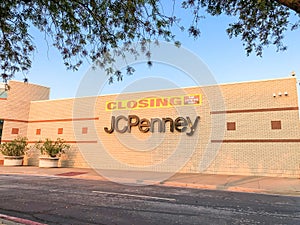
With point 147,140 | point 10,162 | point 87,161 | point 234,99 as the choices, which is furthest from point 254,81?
point 10,162

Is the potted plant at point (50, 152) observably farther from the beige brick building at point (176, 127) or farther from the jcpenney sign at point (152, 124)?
the jcpenney sign at point (152, 124)

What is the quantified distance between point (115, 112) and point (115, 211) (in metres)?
12.9

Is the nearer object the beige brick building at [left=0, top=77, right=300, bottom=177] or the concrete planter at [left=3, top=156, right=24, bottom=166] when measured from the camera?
the beige brick building at [left=0, top=77, right=300, bottom=177]

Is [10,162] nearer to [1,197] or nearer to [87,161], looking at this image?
[87,161]

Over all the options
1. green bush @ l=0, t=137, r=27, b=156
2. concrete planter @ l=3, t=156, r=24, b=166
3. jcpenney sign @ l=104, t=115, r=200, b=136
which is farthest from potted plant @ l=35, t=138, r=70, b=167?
jcpenney sign @ l=104, t=115, r=200, b=136

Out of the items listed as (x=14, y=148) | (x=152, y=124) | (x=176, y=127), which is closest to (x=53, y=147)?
(x=14, y=148)

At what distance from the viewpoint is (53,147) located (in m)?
18.7

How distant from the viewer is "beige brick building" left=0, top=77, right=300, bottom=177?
559 inches

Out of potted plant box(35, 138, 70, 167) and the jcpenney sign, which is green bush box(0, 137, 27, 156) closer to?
potted plant box(35, 138, 70, 167)

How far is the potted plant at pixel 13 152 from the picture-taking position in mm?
19438

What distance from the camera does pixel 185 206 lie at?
22.5 feet

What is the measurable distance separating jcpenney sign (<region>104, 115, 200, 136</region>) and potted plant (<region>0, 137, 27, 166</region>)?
7.47 meters

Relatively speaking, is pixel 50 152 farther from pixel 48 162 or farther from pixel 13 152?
pixel 13 152

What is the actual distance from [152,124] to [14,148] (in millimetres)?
11402
